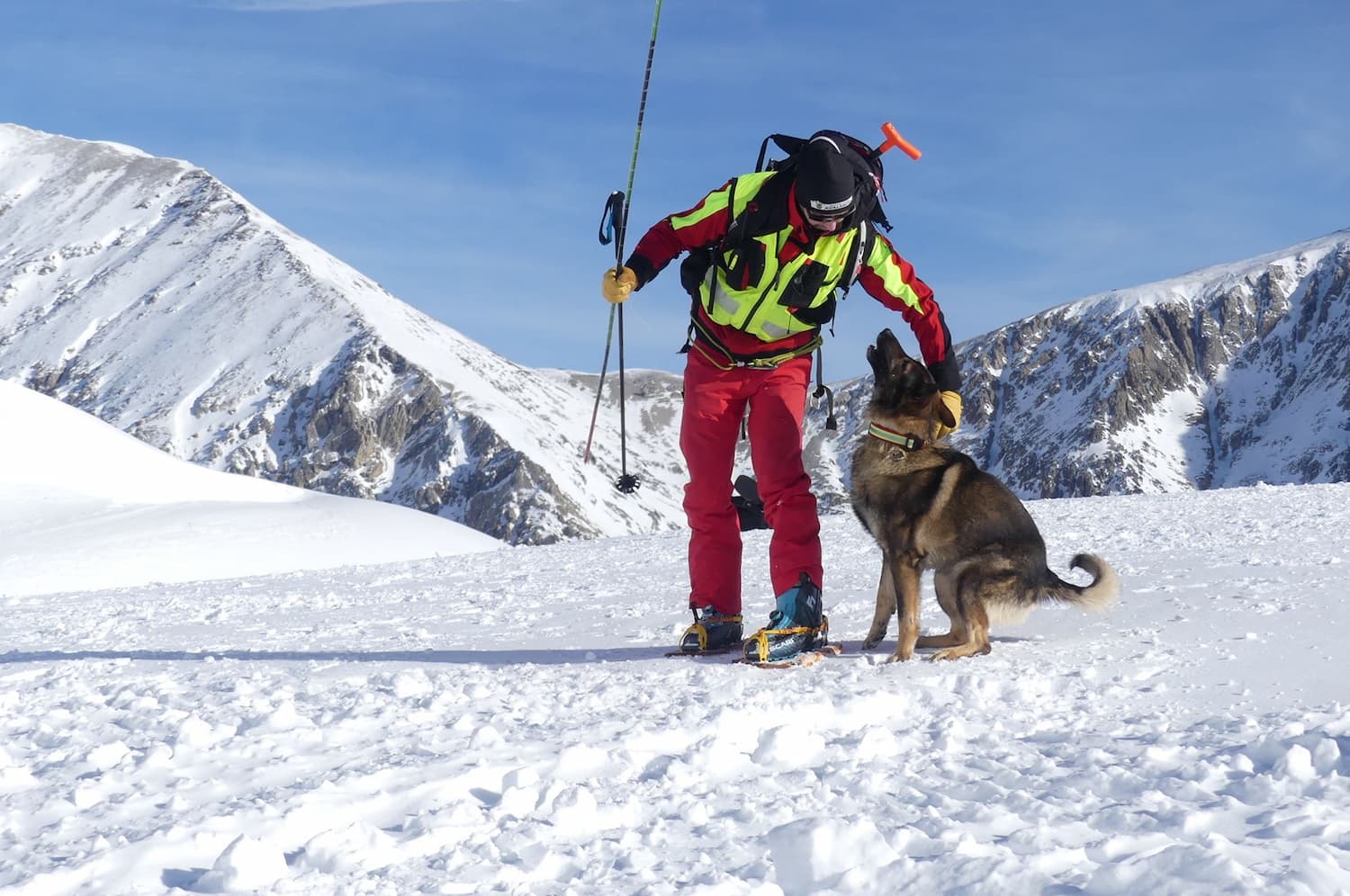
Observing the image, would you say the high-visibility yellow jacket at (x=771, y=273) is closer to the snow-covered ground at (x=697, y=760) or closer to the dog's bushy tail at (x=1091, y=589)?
the dog's bushy tail at (x=1091, y=589)

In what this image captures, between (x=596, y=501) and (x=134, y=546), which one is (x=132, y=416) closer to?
(x=596, y=501)

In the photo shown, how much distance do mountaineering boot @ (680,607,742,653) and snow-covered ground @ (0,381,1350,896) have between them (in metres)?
0.24

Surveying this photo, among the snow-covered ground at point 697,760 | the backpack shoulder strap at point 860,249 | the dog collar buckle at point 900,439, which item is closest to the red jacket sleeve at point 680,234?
the backpack shoulder strap at point 860,249

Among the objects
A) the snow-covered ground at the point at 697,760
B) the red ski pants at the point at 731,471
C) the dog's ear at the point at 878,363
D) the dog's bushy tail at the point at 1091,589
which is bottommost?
the snow-covered ground at the point at 697,760

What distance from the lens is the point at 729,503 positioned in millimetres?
5914

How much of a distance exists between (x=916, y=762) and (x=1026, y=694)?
3.09ft

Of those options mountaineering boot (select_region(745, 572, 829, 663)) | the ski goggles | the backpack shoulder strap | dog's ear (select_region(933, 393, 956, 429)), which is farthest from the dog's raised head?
mountaineering boot (select_region(745, 572, 829, 663))

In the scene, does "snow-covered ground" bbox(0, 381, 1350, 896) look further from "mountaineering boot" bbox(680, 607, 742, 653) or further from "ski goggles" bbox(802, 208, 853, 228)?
"ski goggles" bbox(802, 208, 853, 228)

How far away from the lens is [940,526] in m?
5.26

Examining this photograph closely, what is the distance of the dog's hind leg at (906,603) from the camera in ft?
16.9

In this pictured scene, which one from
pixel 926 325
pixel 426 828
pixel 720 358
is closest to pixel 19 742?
pixel 426 828

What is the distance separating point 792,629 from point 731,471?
964 mm

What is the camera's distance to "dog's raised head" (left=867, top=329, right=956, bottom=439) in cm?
540

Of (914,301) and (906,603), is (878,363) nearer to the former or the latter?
(914,301)
